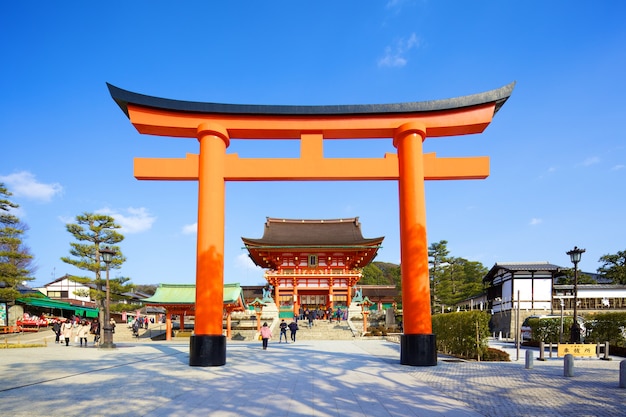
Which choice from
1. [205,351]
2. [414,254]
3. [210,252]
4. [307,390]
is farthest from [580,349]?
[210,252]

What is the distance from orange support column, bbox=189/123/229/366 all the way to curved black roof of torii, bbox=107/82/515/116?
63 centimetres

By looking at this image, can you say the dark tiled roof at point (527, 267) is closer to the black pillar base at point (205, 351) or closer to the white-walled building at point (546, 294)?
the white-walled building at point (546, 294)

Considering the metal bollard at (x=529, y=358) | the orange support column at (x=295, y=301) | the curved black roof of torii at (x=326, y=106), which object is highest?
the curved black roof of torii at (x=326, y=106)

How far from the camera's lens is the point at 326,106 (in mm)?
13117

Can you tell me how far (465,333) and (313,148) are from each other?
8.43 meters

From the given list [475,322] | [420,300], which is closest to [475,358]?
[475,322]

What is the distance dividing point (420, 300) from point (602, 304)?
2954 centimetres

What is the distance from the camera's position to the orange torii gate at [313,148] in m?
12.4

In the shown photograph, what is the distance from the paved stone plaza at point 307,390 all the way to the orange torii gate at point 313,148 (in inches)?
79.9

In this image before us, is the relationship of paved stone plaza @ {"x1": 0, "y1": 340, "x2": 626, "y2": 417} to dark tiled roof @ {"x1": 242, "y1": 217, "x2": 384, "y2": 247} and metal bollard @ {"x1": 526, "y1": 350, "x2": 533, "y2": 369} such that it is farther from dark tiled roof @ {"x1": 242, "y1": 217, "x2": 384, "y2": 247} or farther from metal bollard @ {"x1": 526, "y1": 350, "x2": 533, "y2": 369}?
dark tiled roof @ {"x1": 242, "y1": 217, "x2": 384, "y2": 247}

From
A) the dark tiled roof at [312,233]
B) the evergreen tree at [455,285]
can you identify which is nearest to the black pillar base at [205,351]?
the dark tiled roof at [312,233]

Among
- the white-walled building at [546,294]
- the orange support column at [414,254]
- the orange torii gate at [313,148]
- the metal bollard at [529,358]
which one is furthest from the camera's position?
the white-walled building at [546,294]

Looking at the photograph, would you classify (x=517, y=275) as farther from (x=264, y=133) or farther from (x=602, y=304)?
(x=264, y=133)

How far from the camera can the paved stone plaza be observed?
6.63 metres
